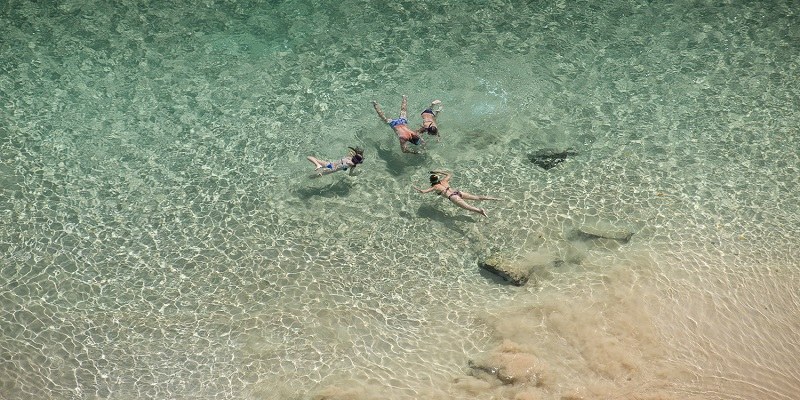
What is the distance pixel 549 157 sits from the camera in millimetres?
11055

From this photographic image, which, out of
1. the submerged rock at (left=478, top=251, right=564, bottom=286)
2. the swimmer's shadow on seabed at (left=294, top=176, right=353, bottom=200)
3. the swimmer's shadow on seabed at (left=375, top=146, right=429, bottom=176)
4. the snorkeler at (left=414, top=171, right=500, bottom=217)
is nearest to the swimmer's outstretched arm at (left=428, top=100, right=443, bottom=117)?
the swimmer's shadow on seabed at (left=375, top=146, right=429, bottom=176)

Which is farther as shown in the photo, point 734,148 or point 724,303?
point 734,148

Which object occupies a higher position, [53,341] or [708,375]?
[708,375]

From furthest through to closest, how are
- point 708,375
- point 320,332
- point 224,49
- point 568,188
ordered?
point 224,49 → point 568,188 → point 320,332 → point 708,375

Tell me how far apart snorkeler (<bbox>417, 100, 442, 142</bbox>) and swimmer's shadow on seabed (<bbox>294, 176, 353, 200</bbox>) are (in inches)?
55.7

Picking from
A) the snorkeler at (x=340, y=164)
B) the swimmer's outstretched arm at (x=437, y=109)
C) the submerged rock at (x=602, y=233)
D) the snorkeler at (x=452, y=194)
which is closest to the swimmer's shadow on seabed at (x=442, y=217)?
the snorkeler at (x=452, y=194)

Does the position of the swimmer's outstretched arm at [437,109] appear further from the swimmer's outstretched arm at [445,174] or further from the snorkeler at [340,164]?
the snorkeler at [340,164]

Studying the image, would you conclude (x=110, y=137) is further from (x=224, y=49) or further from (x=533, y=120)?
(x=533, y=120)

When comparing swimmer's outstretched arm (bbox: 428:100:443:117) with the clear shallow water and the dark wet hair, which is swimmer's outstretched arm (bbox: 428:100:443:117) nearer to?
the clear shallow water

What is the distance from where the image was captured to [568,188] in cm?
1059

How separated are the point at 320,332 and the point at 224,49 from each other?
624 cm

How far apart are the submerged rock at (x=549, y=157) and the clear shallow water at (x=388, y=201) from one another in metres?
0.14

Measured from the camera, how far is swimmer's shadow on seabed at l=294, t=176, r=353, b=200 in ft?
34.6

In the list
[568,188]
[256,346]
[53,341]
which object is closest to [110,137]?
[53,341]
